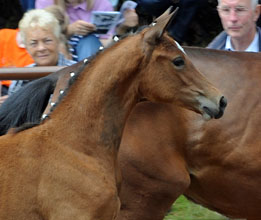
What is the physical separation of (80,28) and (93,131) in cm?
181

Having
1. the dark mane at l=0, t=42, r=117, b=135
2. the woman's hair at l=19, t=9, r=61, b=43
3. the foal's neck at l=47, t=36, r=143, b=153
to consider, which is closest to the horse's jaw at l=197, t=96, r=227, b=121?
the foal's neck at l=47, t=36, r=143, b=153

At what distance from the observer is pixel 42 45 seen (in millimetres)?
5234

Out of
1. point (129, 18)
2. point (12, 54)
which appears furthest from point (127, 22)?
point (12, 54)

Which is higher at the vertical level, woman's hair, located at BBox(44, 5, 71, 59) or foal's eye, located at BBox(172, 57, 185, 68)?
foal's eye, located at BBox(172, 57, 185, 68)

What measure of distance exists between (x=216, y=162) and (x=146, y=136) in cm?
43

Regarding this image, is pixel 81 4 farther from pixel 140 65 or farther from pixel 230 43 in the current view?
pixel 140 65

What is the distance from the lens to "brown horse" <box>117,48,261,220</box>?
4.59 metres

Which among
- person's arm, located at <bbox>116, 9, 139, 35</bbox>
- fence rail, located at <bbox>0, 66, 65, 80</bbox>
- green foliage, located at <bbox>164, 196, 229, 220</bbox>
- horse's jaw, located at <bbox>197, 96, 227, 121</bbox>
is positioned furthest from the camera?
green foliage, located at <bbox>164, 196, 229, 220</bbox>

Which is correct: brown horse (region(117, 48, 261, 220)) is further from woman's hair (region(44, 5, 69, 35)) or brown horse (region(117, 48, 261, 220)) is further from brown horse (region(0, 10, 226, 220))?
woman's hair (region(44, 5, 69, 35))

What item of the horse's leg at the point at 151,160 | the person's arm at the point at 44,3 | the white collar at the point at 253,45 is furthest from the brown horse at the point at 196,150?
the person's arm at the point at 44,3

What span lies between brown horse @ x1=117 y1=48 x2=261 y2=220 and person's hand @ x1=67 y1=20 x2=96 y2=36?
1.20 m

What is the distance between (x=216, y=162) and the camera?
4613mm

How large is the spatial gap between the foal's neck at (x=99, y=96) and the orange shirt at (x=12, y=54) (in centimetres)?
197

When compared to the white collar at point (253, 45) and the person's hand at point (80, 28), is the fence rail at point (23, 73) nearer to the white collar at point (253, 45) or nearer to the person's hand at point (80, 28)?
the person's hand at point (80, 28)
